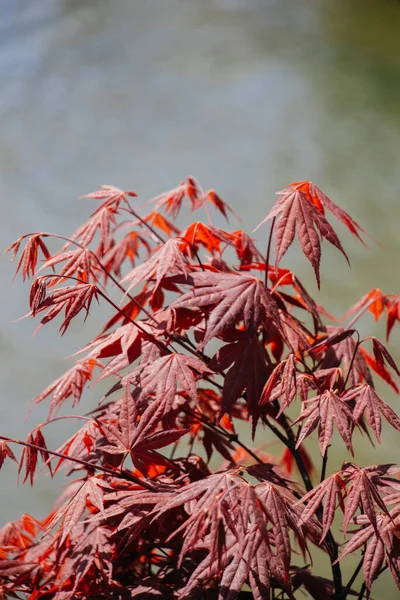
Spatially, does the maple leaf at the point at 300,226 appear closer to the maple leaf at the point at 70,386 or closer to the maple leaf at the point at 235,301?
the maple leaf at the point at 235,301

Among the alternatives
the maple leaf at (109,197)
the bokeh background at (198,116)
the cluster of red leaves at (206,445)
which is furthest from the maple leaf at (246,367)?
the bokeh background at (198,116)

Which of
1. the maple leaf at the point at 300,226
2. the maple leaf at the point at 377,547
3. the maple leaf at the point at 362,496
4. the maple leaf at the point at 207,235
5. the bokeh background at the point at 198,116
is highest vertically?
the bokeh background at the point at 198,116

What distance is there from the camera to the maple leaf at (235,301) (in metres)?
0.73

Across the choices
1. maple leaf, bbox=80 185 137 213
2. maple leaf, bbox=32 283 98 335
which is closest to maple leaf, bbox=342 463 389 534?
maple leaf, bbox=32 283 98 335

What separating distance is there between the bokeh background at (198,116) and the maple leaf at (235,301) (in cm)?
128

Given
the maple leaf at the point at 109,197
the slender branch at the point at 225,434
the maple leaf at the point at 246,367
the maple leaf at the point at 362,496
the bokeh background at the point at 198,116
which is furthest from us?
the bokeh background at the point at 198,116

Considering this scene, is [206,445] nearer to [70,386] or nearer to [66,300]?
[70,386]

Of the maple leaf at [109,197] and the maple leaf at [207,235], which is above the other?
the maple leaf at [109,197]

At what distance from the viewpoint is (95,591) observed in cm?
85

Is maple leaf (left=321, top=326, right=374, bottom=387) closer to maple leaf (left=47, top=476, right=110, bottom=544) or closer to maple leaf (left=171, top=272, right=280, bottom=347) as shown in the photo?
maple leaf (left=171, top=272, right=280, bottom=347)

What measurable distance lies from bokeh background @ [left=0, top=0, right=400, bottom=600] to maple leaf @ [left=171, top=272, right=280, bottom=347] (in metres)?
1.28

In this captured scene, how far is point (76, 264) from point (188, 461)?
0.32m

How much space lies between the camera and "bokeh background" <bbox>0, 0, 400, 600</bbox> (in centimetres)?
219

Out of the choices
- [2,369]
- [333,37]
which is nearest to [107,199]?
[2,369]
